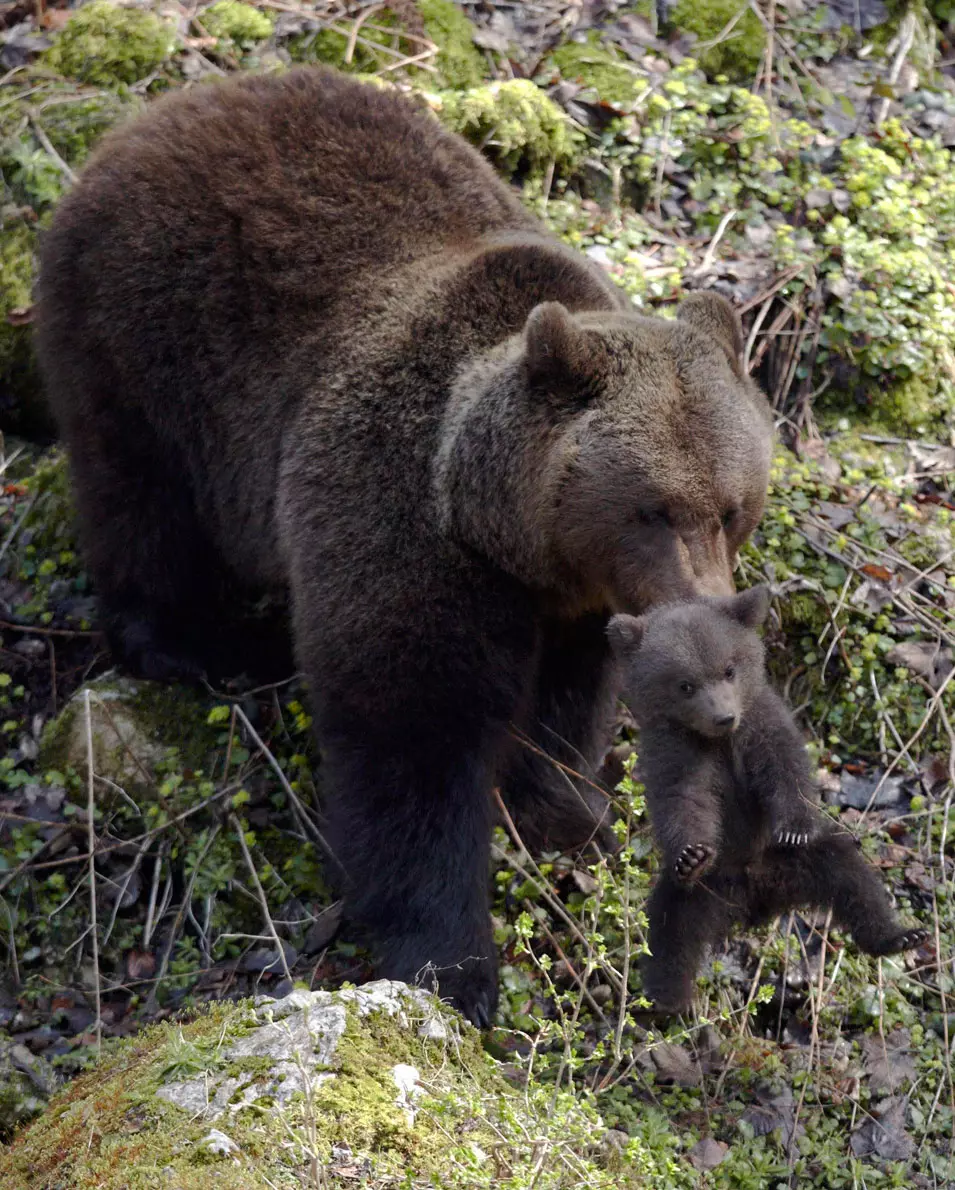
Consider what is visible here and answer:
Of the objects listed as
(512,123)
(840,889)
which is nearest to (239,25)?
(512,123)

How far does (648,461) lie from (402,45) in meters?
5.59

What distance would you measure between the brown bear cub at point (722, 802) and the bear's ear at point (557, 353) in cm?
114

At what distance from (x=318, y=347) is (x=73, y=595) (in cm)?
245

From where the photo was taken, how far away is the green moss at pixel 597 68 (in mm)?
9430

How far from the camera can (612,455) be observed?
518 cm

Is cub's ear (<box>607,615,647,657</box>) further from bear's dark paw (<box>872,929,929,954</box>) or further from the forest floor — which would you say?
bear's dark paw (<box>872,929,929,954</box>)

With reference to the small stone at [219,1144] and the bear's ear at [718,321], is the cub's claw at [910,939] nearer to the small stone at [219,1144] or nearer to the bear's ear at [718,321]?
the bear's ear at [718,321]

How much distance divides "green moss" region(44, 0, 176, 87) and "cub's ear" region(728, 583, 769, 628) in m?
6.42

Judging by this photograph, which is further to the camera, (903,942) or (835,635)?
(835,635)

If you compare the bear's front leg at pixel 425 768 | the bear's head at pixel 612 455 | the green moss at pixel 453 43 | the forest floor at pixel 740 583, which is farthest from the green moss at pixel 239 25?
the bear's front leg at pixel 425 768

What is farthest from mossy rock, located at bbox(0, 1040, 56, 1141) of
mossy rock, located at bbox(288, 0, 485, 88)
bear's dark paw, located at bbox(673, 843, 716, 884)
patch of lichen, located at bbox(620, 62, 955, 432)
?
mossy rock, located at bbox(288, 0, 485, 88)

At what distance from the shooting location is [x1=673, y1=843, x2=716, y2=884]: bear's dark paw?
430cm

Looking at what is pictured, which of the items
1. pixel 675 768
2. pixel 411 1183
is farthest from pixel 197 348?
pixel 411 1183

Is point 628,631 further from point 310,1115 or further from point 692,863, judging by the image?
point 310,1115
